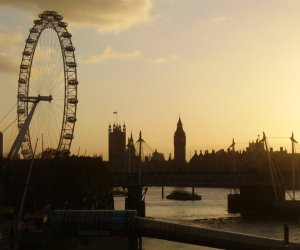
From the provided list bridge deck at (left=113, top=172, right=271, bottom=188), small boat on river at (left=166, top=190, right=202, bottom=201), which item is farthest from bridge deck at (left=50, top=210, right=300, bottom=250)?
small boat on river at (left=166, top=190, right=202, bottom=201)

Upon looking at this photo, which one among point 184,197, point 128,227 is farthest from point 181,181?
point 128,227

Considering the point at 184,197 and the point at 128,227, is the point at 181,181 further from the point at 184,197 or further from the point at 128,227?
the point at 128,227

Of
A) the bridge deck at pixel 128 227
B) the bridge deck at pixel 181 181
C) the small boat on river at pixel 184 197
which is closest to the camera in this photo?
the bridge deck at pixel 128 227

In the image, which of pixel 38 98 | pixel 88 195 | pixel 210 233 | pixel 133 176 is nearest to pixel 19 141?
pixel 38 98

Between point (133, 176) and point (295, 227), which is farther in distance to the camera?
point (133, 176)

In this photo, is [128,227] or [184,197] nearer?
[128,227]

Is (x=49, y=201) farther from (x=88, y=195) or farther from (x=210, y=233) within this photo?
(x=210, y=233)

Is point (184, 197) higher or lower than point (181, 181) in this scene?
lower

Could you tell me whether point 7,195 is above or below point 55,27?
below

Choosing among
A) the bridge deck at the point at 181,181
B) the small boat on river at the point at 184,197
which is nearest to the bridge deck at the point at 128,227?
the bridge deck at the point at 181,181

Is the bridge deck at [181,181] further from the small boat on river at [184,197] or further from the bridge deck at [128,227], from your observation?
the bridge deck at [128,227]

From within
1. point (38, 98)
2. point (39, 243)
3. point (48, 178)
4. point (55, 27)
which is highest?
point (55, 27)

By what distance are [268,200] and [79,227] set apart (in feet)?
138

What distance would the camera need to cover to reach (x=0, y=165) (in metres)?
50.7
